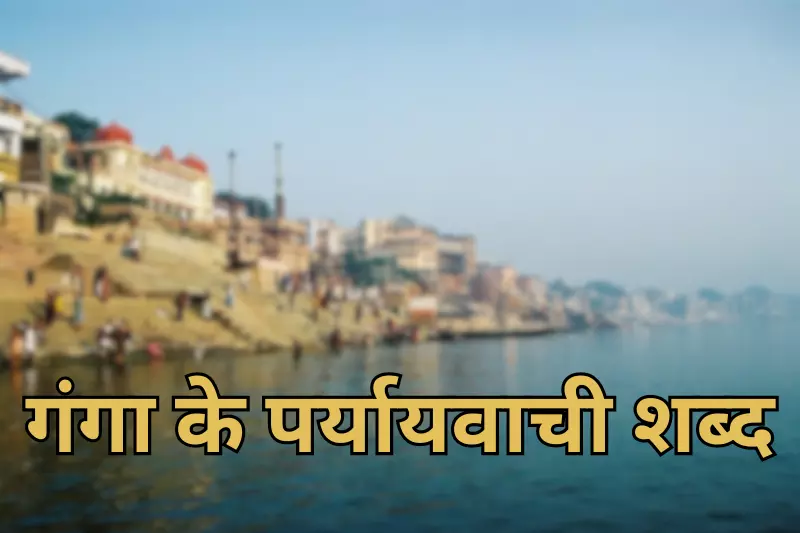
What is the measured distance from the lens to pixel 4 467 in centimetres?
1560

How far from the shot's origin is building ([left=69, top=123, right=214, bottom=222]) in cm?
7538

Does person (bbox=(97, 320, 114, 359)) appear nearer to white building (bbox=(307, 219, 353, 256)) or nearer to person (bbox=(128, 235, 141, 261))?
person (bbox=(128, 235, 141, 261))

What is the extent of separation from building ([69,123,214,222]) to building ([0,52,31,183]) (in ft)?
37.7

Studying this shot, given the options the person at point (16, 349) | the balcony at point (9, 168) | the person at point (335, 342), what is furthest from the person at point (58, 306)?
the person at point (335, 342)

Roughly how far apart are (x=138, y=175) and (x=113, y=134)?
12.3ft

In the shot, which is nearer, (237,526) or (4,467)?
(237,526)

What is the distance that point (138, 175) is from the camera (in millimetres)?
79062

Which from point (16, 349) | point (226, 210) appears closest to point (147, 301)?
point (16, 349)

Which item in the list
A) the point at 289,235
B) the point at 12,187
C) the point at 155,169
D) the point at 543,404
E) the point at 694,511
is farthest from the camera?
the point at 289,235

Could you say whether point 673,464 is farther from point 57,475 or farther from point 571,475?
point 57,475

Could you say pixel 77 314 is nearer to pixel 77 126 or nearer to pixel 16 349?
pixel 16 349

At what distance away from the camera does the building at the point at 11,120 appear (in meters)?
56.1

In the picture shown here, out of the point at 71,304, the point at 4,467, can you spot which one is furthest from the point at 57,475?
the point at 71,304

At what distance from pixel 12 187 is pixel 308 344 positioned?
19.0 metres
